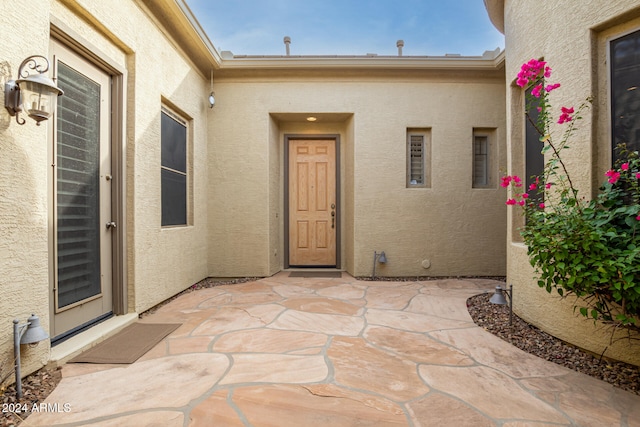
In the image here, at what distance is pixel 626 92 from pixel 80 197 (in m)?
4.24

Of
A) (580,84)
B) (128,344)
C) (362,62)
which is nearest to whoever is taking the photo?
(580,84)

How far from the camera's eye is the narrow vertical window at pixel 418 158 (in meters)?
4.96

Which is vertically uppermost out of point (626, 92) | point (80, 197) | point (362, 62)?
point (362, 62)

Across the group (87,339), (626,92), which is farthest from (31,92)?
(626,92)

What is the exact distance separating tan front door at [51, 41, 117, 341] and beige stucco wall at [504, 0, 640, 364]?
3.93 meters

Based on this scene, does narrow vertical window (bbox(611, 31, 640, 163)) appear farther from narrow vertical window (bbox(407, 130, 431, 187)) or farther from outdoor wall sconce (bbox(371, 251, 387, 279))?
outdoor wall sconce (bbox(371, 251, 387, 279))

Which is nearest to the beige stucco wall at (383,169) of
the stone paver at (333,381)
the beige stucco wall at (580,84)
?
the stone paver at (333,381)

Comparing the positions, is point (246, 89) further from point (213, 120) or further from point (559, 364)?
point (559, 364)

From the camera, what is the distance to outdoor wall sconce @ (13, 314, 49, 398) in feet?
5.63

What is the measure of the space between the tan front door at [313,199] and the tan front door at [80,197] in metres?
3.08

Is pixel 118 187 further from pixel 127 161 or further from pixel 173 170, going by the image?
pixel 173 170

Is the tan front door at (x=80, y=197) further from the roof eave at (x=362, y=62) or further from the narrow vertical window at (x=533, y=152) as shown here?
the narrow vertical window at (x=533, y=152)

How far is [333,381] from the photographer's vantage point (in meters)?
1.85

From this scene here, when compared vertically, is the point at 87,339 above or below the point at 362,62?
below
